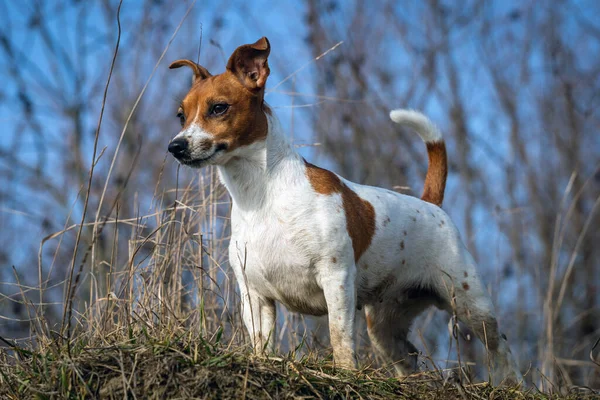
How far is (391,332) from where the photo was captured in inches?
182

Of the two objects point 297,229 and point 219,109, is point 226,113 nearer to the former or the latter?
point 219,109

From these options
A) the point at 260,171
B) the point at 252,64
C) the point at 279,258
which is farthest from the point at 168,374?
the point at 252,64

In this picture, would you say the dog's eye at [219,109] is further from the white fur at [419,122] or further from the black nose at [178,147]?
the white fur at [419,122]

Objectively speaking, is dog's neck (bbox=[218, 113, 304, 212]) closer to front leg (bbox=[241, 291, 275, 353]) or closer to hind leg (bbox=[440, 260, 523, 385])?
front leg (bbox=[241, 291, 275, 353])

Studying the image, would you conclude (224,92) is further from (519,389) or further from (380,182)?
(380,182)

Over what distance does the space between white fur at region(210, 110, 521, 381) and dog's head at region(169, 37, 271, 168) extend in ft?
0.34

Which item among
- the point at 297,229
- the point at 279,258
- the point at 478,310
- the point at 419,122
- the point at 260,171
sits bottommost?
the point at 478,310

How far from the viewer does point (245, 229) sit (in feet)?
12.2

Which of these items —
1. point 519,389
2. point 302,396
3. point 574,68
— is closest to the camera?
point 302,396

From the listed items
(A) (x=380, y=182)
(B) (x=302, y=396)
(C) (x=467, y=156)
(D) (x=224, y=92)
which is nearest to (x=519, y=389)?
(B) (x=302, y=396)

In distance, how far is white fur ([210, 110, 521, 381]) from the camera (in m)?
3.57

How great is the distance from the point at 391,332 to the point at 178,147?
2.00 metres

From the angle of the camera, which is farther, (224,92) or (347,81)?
(347,81)

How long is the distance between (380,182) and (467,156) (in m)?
1.57
